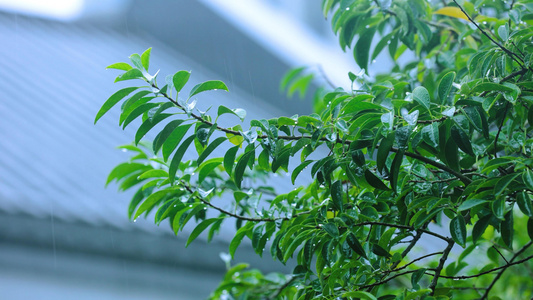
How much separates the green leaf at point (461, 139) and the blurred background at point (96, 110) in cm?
118

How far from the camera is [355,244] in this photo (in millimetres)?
848

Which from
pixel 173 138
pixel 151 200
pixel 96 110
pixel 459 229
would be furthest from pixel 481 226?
pixel 96 110

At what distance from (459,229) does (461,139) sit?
0.50ft

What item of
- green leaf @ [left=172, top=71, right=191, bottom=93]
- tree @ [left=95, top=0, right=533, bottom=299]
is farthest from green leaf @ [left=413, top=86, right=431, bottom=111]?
green leaf @ [left=172, top=71, right=191, bottom=93]

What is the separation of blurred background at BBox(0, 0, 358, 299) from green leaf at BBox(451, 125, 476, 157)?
1184 mm

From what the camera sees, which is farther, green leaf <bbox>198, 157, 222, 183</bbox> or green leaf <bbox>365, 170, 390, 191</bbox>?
green leaf <bbox>198, 157, 222, 183</bbox>

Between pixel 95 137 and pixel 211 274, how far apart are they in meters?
1.40

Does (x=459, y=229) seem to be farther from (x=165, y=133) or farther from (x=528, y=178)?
(x=165, y=133)

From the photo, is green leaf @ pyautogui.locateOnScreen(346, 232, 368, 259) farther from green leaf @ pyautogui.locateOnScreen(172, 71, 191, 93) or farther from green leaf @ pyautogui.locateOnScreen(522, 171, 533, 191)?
green leaf @ pyautogui.locateOnScreen(172, 71, 191, 93)

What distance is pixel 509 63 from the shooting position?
Answer: 97cm

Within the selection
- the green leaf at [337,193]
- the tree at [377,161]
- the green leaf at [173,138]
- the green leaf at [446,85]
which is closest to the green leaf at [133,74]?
the tree at [377,161]

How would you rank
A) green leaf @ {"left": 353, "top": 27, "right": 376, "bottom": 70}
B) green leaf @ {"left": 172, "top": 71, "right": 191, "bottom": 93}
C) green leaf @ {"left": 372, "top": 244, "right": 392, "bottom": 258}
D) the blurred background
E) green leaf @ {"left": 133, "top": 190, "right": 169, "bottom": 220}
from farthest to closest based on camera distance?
the blurred background
green leaf @ {"left": 353, "top": 27, "right": 376, "bottom": 70}
green leaf @ {"left": 133, "top": 190, "right": 169, "bottom": 220}
green leaf @ {"left": 372, "top": 244, "right": 392, "bottom": 258}
green leaf @ {"left": 172, "top": 71, "right": 191, "bottom": 93}

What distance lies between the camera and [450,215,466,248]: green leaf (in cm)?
80

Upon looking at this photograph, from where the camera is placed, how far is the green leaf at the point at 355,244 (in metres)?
0.84
